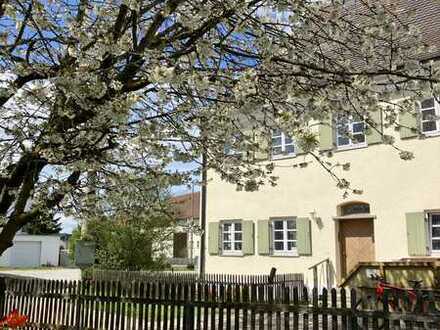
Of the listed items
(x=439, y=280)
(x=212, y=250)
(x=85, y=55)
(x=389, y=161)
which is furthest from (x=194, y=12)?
(x=212, y=250)

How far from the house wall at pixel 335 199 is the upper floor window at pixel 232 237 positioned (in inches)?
11.0

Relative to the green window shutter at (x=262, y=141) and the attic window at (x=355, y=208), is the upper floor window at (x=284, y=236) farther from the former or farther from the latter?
the green window shutter at (x=262, y=141)

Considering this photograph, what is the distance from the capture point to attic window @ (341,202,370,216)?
51.5 feet

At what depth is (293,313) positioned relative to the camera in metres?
6.82

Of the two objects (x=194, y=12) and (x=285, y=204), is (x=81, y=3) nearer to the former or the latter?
(x=194, y=12)

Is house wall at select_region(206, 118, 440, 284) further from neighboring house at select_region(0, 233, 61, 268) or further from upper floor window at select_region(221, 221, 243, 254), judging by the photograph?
neighboring house at select_region(0, 233, 61, 268)

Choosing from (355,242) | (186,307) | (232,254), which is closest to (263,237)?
(232,254)

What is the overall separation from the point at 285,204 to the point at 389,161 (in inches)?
155

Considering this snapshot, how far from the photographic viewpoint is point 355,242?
15.9 m

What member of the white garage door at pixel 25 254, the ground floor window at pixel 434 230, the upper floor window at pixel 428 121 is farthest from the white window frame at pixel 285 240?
the white garage door at pixel 25 254

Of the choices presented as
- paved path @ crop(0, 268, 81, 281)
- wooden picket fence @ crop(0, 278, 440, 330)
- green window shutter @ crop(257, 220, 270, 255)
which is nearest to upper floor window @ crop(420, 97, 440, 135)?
green window shutter @ crop(257, 220, 270, 255)

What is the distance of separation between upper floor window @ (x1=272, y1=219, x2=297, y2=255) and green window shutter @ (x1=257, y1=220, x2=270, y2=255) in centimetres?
24

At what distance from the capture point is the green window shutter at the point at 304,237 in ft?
54.6

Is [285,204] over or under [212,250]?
over
